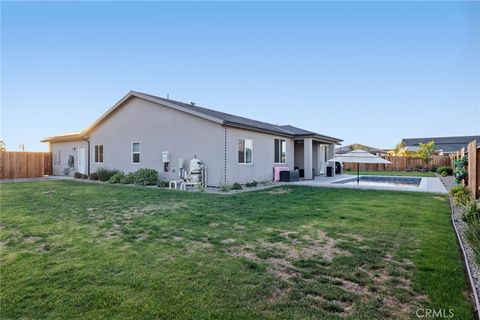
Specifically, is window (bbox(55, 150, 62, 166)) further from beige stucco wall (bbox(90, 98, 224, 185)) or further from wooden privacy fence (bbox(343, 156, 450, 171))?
wooden privacy fence (bbox(343, 156, 450, 171))

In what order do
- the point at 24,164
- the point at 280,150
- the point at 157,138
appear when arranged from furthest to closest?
the point at 24,164 < the point at 280,150 < the point at 157,138

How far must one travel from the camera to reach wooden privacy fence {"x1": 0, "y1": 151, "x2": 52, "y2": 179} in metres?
19.5

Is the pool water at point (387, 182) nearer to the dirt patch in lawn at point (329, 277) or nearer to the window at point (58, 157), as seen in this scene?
the dirt patch in lawn at point (329, 277)

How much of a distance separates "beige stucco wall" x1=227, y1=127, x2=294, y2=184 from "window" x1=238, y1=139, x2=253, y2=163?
220 millimetres

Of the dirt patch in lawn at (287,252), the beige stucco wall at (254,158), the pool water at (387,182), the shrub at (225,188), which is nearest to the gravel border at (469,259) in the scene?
the dirt patch in lawn at (287,252)

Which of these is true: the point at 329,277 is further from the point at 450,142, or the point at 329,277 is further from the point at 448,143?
the point at 450,142

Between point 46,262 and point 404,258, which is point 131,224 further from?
point 404,258

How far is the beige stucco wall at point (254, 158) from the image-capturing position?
45.3ft

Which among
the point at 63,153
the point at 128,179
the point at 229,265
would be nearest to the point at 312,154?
the point at 128,179

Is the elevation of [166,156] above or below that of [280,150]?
below

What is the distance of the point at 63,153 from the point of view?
22375 millimetres

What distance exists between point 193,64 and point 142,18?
14.9ft

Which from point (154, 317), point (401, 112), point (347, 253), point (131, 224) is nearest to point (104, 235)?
point (131, 224)

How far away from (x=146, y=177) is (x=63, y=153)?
11941 mm
